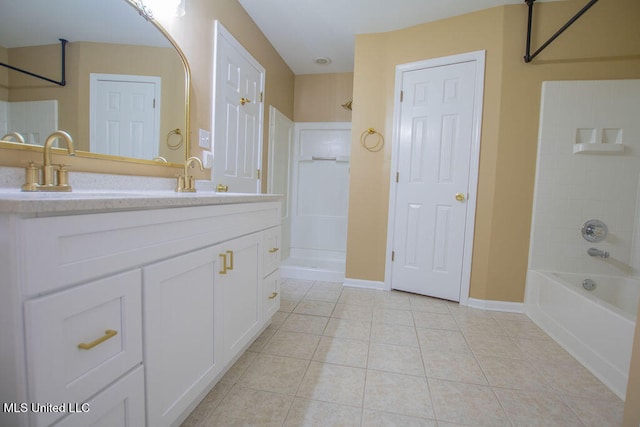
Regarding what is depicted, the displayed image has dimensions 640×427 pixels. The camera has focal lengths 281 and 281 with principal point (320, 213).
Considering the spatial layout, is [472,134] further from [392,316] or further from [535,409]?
[535,409]

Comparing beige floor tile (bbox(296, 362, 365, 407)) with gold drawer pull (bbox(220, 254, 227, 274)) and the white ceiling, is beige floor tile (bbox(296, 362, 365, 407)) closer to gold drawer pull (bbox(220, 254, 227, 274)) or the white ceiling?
gold drawer pull (bbox(220, 254, 227, 274))

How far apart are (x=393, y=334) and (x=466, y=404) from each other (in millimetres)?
638

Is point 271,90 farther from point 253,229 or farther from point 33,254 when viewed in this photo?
point 33,254

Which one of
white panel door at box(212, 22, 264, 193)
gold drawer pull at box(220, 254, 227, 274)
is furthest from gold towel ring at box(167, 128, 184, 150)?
gold drawer pull at box(220, 254, 227, 274)

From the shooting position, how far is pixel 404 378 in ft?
4.59

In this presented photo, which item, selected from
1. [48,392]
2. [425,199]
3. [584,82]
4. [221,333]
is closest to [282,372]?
[221,333]

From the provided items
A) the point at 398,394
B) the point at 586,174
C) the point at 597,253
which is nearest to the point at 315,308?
the point at 398,394

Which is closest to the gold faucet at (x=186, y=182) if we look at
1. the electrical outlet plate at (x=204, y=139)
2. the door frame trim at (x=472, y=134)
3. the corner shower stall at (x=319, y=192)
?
the electrical outlet plate at (x=204, y=139)

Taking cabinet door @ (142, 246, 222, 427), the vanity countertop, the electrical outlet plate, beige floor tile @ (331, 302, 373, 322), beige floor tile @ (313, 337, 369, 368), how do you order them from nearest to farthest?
the vanity countertop < cabinet door @ (142, 246, 222, 427) < beige floor tile @ (313, 337, 369, 368) < the electrical outlet plate < beige floor tile @ (331, 302, 373, 322)

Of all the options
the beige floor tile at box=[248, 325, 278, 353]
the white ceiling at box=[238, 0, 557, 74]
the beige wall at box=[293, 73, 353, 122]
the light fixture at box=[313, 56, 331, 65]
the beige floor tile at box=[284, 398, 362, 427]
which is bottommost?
the beige floor tile at box=[248, 325, 278, 353]

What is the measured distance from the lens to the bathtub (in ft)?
4.50

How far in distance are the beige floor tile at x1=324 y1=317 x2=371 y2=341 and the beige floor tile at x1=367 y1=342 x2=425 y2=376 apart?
0.42 feet

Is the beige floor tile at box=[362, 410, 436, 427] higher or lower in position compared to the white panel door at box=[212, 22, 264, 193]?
lower

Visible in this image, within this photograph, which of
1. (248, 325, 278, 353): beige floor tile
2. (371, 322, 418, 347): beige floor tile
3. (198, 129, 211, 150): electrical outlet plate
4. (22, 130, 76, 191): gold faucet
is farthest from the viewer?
(198, 129, 211, 150): electrical outlet plate
